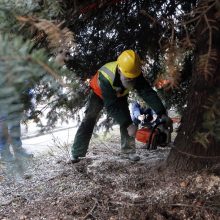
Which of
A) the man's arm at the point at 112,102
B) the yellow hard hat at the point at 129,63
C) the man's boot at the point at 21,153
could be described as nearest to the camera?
the man's boot at the point at 21,153

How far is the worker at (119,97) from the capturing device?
3564 mm

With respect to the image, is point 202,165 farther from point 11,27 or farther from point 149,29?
point 11,27

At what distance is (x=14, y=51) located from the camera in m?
1.13

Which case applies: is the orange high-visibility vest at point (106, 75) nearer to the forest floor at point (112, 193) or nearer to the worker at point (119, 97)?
the worker at point (119, 97)

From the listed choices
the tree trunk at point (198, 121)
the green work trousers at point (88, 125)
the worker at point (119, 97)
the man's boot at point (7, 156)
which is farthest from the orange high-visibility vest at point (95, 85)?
the man's boot at point (7, 156)

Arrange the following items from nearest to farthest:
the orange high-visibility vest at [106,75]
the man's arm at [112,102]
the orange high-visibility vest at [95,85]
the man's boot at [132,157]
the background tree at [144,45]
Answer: the background tree at [144,45]
the orange high-visibility vest at [106,75]
the man's arm at [112,102]
the orange high-visibility vest at [95,85]
the man's boot at [132,157]

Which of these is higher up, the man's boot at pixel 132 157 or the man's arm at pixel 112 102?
the man's arm at pixel 112 102

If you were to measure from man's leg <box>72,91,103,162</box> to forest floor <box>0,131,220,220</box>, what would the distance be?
0.79 ft

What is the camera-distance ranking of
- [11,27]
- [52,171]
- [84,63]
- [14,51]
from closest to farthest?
[14,51]
[11,27]
[84,63]
[52,171]

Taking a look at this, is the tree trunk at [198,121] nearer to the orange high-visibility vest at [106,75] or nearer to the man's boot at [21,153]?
the orange high-visibility vest at [106,75]

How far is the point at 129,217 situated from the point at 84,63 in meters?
1.70

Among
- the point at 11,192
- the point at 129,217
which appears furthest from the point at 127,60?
the point at 11,192

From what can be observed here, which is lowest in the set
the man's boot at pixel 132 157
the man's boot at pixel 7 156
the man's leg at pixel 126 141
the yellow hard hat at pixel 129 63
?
the man's boot at pixel 132 157

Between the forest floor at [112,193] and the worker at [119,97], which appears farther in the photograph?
the worker at [119,97]
